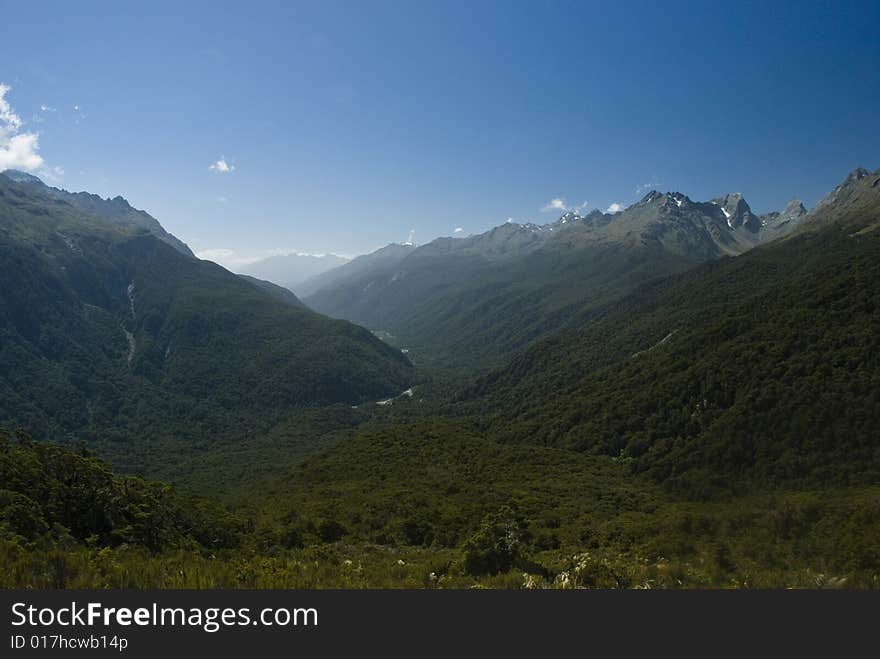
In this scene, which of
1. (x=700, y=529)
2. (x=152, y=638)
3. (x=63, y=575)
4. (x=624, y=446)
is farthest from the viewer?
(x=624, y=446)

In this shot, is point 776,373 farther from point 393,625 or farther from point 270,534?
point 393,625

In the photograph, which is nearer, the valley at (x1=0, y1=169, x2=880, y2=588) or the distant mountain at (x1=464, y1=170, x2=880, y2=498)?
the valley at (x1=0, y1=169, x2=880, y2=588)

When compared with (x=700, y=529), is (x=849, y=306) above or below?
above

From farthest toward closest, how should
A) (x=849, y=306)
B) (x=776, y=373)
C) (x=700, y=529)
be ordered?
(x=849, y=306) → (x=776, y=373) → (x=700, y=529)

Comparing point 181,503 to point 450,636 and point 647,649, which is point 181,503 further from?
point 647,649

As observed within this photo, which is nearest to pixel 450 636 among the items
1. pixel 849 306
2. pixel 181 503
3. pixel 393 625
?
Answer: pixel 393 625

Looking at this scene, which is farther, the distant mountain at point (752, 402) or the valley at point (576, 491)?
the distant mountain at point (752, 402)

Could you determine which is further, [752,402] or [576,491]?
[752,402]

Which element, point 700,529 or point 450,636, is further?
point 700,529

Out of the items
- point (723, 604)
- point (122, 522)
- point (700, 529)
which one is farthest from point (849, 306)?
point (122, 522)

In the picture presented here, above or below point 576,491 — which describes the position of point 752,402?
above

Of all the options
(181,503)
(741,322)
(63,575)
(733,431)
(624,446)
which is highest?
(741,322)
